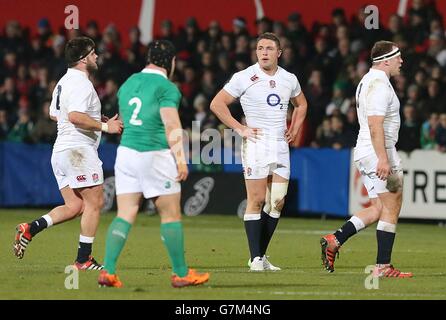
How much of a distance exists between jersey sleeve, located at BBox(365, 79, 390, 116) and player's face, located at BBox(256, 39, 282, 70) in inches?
51.8

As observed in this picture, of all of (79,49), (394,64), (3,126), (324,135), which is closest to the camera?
(394,64)

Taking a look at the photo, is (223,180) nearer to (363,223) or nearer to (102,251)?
(102,251)

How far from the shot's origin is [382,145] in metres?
11.9

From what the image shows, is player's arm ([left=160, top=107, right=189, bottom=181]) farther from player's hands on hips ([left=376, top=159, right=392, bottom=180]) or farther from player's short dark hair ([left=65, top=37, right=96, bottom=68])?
player's short dark hair ([left=65, top=37, right=96, bottom=68])

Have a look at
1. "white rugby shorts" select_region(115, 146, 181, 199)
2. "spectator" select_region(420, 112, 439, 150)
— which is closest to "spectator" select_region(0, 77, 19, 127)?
"spectator" select_region(420, 112, 439, 150)

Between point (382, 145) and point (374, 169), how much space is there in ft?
1.90

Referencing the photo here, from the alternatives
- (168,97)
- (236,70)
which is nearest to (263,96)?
(168,97)

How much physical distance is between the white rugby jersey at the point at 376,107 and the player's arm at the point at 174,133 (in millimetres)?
2408

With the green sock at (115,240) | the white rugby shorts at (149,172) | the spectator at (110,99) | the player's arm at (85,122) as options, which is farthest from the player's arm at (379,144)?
the spectator at (110,99)

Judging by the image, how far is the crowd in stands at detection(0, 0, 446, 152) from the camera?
70.5 ft

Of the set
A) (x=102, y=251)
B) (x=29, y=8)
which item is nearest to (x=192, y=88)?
(x=29, y=8)

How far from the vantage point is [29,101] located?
25.3 meters

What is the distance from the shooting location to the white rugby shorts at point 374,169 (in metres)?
12.3

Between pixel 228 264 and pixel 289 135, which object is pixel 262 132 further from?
pixel 228 264
